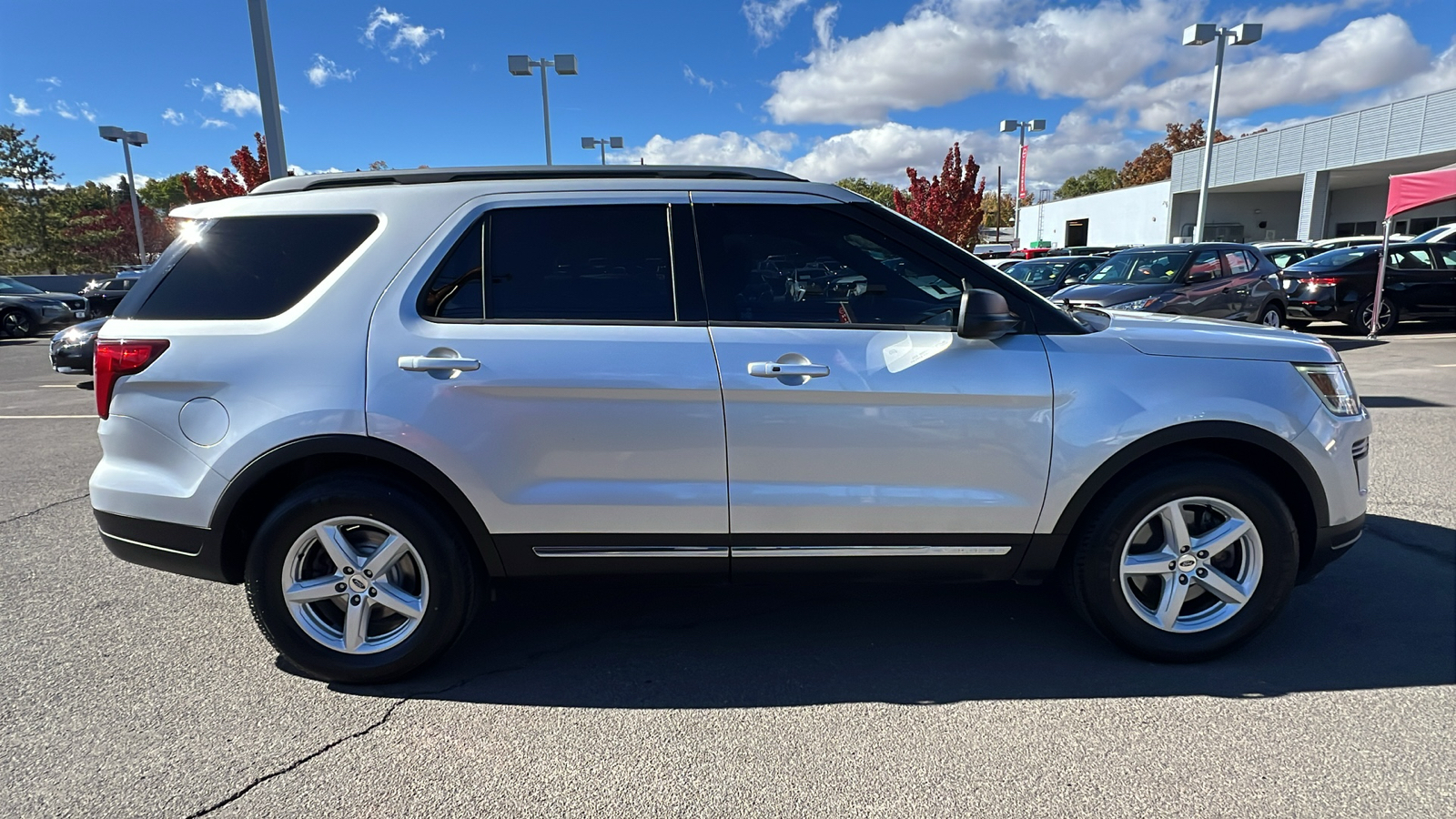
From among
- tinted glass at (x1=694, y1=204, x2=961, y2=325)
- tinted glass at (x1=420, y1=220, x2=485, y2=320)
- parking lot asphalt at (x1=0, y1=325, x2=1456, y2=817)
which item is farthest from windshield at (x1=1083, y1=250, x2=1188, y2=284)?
tinted glass at (x1=420, y1=220, x2=485, y2=320)

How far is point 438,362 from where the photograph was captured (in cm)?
276

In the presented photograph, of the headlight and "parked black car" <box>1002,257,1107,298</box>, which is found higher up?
"parked black car" <box>1002,257,1107,298</box>

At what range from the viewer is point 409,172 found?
3.17 metres

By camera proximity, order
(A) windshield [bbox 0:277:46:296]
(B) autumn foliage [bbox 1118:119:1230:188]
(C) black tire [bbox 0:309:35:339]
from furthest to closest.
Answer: (B) autumn foliage [bbox 1118:119:1230:188], (A) windshield [bbox 0:277:46:296], (C) black tire [bbox 0:309:35:339]

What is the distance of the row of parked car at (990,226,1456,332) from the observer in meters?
10.8

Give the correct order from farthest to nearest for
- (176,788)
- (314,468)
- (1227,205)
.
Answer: (1227,205), (314,468), (176,788)

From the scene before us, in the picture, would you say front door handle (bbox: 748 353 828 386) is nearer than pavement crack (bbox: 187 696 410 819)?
No

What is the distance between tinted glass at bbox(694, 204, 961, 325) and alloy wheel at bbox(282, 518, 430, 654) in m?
1.55

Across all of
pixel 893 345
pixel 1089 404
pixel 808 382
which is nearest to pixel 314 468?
pixel 808 382

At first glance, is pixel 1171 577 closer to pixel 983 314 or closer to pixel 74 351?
pixel 983 314

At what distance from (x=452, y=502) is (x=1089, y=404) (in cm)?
236

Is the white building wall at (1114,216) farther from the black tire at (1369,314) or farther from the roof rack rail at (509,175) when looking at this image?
the roof rack rail at (509,175)

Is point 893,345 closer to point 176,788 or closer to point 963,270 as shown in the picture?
point 963,270

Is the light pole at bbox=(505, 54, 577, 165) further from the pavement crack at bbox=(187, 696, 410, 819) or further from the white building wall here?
the white building wall
